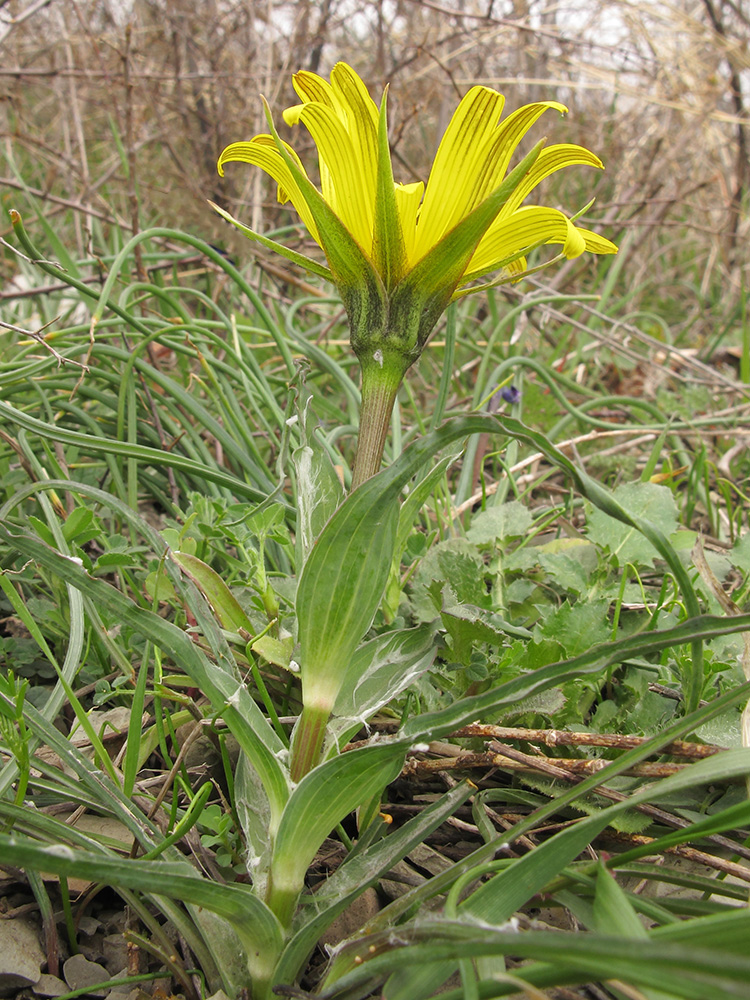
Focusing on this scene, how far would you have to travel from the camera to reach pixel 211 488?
151cm

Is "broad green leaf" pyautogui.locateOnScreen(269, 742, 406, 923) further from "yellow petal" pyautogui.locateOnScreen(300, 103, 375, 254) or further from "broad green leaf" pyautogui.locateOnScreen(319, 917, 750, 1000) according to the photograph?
"yellow petal" pyautogui.locateOnScreen(300, 103, 375, 254)

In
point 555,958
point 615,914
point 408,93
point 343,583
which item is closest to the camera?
point 555,958

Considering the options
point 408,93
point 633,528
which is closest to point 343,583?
point 633,528

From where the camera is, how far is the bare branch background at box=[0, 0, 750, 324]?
314cm

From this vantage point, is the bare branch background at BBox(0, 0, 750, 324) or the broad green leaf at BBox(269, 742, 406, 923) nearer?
the broad green leaf at BBox(269, 742, 406, 923)

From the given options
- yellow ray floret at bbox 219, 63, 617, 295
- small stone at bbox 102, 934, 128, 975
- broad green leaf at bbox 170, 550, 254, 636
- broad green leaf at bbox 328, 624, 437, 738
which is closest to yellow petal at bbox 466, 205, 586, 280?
yellow ray floret at bbox 219, 63, 617, 295

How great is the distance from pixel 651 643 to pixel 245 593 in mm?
786

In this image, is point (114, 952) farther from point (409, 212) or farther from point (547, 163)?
point (547, 163)

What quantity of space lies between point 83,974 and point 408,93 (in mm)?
3098

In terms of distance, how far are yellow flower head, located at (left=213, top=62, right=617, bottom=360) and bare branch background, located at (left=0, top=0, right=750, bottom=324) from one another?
2.21 m

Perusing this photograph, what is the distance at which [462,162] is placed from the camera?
2.51 feet

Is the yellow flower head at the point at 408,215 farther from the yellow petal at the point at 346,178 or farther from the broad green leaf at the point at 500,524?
the broad green leaf at the point at 500,524

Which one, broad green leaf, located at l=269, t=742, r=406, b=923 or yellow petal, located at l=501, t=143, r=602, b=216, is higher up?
yellow petal, located at l=501, t=143, r=602, b=216

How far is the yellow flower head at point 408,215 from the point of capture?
0.75m
